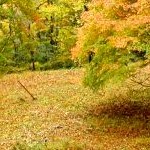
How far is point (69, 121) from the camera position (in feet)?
77.3

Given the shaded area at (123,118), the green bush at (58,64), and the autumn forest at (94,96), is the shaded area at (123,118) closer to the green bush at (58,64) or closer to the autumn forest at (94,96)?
the autumn forest at (94,96)

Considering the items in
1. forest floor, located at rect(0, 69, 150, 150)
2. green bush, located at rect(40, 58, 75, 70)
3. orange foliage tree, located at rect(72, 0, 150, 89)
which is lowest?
green bush, located at rect(40, 58, 75, 70)

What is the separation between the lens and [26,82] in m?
39.2

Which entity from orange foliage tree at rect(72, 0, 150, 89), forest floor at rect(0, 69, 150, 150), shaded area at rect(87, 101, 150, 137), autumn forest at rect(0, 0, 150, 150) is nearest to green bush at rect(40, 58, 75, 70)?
autumn forest at rect(0, 0, 150, 150)

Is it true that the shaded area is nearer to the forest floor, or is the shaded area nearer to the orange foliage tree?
the forest floor

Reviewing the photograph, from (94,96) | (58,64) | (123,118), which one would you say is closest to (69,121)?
(123,118)

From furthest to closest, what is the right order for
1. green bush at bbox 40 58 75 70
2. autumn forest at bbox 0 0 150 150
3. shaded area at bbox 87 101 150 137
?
1. green bush at bbox 40 58 75 70
2. shaded area at bbox 87 101 150 137
3. autumn forest at bbox 0 0 150 150

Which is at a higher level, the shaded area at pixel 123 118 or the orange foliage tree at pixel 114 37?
the orange foliage tree at pixel 114 37

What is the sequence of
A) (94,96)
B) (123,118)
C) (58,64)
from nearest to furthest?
(123,118) < (94,96) < (58,64)

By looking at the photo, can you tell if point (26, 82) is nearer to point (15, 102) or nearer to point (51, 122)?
point (15, 102)

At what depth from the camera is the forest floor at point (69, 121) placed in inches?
740

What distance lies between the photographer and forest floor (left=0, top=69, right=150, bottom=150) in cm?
1880

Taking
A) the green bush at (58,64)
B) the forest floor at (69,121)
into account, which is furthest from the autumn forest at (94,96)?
the green bush at (58,64)

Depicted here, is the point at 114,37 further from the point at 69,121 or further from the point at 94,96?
the point at 94,96
